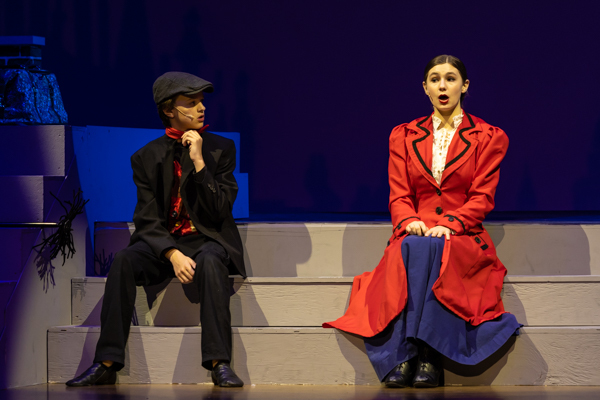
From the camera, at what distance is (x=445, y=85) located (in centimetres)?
357

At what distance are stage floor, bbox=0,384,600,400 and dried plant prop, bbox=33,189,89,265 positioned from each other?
60 centimetres

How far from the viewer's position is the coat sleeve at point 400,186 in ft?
11.6

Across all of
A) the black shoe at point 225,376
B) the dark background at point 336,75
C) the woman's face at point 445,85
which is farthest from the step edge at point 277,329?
the dark background at point 336,75

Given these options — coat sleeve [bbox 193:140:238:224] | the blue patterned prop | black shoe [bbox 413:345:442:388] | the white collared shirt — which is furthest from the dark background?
black shoe [bbox 413:345:442:388]

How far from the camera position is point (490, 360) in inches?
126

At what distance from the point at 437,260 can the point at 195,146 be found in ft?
3.58

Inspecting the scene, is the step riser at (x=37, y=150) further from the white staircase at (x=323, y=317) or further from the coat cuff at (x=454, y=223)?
the coat cuff at (x=454, y=223)

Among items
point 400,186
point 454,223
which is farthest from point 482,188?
point 400,186

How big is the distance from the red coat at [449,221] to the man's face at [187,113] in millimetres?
866

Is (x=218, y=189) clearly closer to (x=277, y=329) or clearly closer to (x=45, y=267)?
(x=277, y=329)

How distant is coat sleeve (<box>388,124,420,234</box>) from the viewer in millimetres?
3533

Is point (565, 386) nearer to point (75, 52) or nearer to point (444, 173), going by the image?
point (444, 173)

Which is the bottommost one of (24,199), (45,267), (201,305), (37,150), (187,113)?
(201,305)

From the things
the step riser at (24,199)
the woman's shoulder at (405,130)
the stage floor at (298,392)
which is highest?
the woman's shoulder at (405,130)
